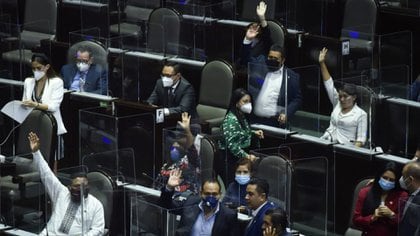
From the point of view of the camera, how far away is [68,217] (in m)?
9.46

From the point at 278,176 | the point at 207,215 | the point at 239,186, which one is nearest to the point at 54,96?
the point at 239,186

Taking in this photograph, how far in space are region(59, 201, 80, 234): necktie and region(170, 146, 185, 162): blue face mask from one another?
3.18 feet

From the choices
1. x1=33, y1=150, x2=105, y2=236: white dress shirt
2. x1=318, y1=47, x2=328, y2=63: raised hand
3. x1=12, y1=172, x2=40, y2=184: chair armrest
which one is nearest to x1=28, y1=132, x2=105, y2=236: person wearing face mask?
x1=33, y1=150, x2=105, y2=236: white dress shirt

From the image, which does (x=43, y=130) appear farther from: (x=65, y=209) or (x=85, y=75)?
(x=65, y=209)

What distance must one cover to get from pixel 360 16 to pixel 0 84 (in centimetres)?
279

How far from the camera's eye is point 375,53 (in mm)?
10883

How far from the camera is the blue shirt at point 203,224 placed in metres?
9.16

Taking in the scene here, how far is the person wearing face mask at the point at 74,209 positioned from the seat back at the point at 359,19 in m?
2.73

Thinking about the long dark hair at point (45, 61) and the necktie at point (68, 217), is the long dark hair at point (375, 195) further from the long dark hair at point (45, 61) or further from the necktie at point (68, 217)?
the long dark hair at point (45, 61)

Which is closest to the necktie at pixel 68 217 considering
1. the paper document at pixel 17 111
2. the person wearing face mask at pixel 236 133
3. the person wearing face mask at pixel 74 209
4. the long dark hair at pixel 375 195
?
the person wearing face mask at pixel 74 209

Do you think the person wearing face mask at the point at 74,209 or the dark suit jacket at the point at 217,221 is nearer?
the dark suit jacket at the point at 217,221

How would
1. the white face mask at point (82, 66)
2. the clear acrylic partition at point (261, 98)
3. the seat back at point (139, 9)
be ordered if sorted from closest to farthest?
the clear acrylic partition at point (261, 98) < the white face mask at point (82, 66) < the seat back at point (139, 9)

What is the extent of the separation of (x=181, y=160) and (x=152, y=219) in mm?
1192

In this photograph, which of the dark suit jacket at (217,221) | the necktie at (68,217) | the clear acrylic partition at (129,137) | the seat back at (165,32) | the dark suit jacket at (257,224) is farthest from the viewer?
the seat back at (165,32)
